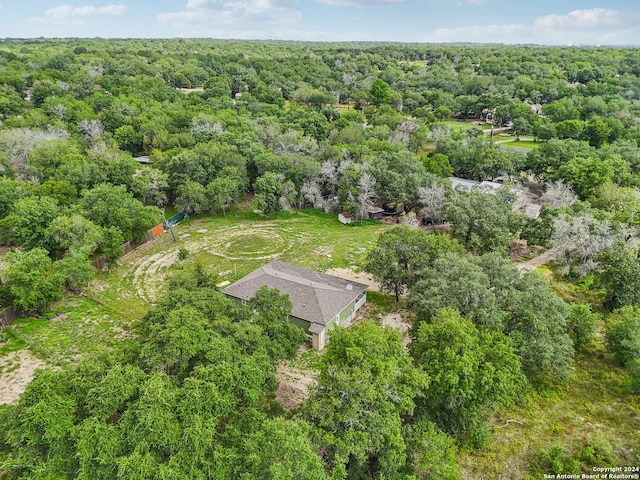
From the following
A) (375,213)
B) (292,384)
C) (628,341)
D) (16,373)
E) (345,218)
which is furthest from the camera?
(375,213)

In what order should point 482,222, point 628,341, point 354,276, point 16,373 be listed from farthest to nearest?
1. point 354,276
2. point 482,222
3. point 16,373
4. point 628,341

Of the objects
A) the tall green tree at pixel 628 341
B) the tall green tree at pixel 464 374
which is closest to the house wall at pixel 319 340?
the tall green tree at pixel 464 374

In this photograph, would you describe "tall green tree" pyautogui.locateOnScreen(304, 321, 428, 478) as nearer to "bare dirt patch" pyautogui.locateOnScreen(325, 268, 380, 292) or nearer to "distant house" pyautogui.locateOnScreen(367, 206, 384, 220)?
"bare dirt patch" pyautogui.locateOnScreen(325, 268, 380, 292)

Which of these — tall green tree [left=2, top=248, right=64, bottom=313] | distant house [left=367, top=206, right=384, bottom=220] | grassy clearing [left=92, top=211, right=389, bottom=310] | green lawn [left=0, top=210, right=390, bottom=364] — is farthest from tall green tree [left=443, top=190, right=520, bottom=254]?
tall green tree [left=2, top=248, right=64, bottom=313]

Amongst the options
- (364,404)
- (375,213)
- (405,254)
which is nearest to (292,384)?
(364,404)

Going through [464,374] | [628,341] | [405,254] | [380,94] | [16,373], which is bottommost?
[16,373]

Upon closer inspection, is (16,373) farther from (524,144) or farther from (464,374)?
(524,144)

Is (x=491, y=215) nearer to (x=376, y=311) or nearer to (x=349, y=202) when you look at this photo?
(x=376, y=311)

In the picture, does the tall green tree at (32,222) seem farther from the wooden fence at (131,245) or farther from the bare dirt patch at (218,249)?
the bare dirt patch at (218,249)
